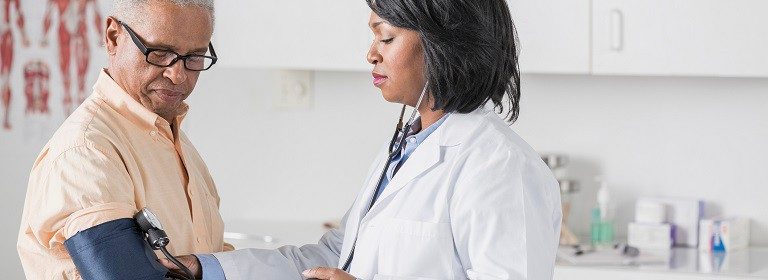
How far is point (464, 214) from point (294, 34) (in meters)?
1.51

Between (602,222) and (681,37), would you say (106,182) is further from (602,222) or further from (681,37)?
(602,222)

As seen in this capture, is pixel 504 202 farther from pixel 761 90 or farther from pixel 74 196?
pixel 761 90

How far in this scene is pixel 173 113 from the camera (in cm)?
168

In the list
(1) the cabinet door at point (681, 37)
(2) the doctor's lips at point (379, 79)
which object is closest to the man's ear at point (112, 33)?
(2) the doctor's lips at point (379, 79)

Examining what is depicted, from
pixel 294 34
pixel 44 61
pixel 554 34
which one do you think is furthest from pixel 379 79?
pixel 44 61

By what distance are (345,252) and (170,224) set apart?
298 millimetres

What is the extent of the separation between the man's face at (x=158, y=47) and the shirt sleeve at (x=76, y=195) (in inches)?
5.5

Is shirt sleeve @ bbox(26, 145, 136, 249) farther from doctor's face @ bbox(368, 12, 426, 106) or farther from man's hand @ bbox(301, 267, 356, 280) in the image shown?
doctor's face @ bbox(368, 12, 426, 106)

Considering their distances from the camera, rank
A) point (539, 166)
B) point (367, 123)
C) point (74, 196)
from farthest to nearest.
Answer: point (367, 123), point (539, 166), point (74, 196)

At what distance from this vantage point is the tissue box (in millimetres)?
2816

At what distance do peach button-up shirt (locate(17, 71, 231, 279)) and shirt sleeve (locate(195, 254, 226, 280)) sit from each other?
0.12 ft

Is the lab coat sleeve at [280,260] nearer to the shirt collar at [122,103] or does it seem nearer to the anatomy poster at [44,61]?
the shirt collar at [122,103]

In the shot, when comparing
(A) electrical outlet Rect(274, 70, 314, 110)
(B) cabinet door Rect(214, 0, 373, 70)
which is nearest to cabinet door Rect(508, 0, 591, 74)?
(B) cabinet door Rect(214, 0, 373, 70)

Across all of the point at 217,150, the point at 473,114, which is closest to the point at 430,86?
the point at 473,114
